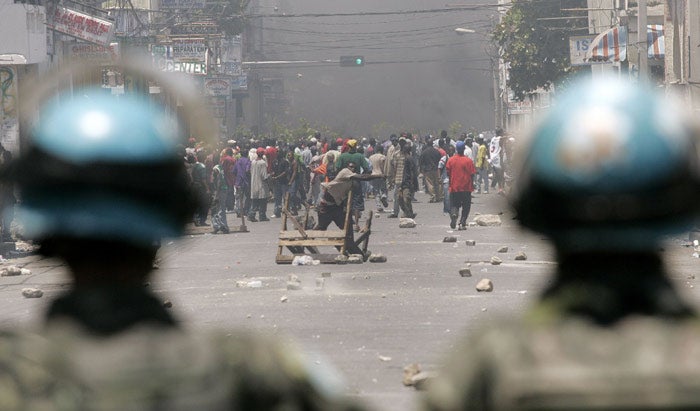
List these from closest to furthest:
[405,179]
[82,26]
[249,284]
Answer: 1. [249,284]
2. [405,179]
3. [82,26]

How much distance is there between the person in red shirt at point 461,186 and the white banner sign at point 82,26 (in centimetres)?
1298

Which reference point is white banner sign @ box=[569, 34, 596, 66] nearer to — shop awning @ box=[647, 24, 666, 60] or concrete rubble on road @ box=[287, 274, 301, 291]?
shop awning @ box=[647, 24, 666, 60]

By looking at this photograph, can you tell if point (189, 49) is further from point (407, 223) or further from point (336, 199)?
point (336, 199)

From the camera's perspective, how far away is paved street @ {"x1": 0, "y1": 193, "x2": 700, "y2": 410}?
11445mm

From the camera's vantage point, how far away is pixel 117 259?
2633 millimetres

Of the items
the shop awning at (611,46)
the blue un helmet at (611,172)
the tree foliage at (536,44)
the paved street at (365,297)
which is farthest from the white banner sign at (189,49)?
the blue un helmet at (611,172)

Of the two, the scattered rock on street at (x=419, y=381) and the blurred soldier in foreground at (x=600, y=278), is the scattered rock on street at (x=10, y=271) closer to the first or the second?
the scattered rock on street at (x=419, y=381)

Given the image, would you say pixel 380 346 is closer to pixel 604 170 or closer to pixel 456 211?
pixel 604 170

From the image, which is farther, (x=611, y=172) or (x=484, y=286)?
(x=484, y=286)

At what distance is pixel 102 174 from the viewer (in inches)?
104

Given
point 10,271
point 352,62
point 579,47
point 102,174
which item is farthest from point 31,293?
point 352,62

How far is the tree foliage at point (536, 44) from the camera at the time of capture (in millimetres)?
50062

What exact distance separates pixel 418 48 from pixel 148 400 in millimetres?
118897

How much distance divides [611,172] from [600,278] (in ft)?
0.57
